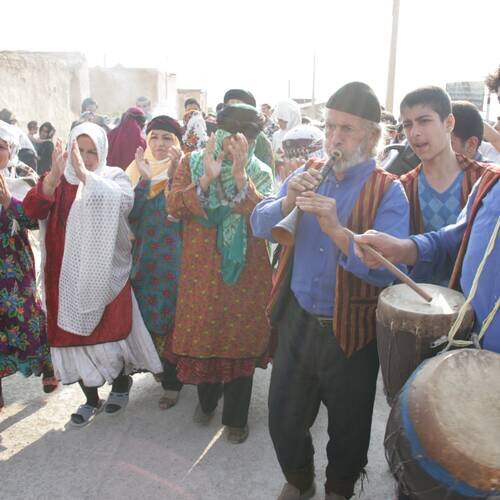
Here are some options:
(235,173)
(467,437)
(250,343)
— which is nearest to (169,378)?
(250,343)

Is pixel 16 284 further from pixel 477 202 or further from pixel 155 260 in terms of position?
pixel 477 202

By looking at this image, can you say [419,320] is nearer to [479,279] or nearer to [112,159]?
[479,279]

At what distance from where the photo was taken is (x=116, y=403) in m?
3.60

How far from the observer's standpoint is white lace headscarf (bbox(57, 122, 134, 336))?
3230 millimetres

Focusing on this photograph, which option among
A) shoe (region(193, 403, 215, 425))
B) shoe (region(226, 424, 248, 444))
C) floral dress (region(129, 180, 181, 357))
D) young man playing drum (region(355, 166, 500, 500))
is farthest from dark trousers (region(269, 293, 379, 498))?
floral dress (region(129, 180, 181, 357))

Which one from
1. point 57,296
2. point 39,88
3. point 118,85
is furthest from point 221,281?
point 118,85

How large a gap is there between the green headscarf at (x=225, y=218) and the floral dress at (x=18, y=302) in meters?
1.06

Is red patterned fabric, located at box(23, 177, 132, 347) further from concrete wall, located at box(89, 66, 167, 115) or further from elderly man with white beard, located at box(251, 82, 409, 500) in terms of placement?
concrete wall, located at box(89, 66, 167, 115)

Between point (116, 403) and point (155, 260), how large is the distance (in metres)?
0.95

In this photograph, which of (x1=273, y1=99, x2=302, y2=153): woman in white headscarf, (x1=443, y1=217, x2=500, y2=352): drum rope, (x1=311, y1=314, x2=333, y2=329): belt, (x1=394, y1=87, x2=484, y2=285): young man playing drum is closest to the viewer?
(x1=443, y1=217, x2=500, y2=352): drum rope

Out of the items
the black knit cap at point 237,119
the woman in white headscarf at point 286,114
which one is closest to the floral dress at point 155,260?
the black knit cap at point 237,119

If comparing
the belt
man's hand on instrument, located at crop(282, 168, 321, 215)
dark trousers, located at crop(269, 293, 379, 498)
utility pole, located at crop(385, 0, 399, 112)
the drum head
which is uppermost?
utility pole, located at crop(385, 0, 399, 112)

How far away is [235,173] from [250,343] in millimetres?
1009

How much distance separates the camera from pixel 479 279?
1.75 m
